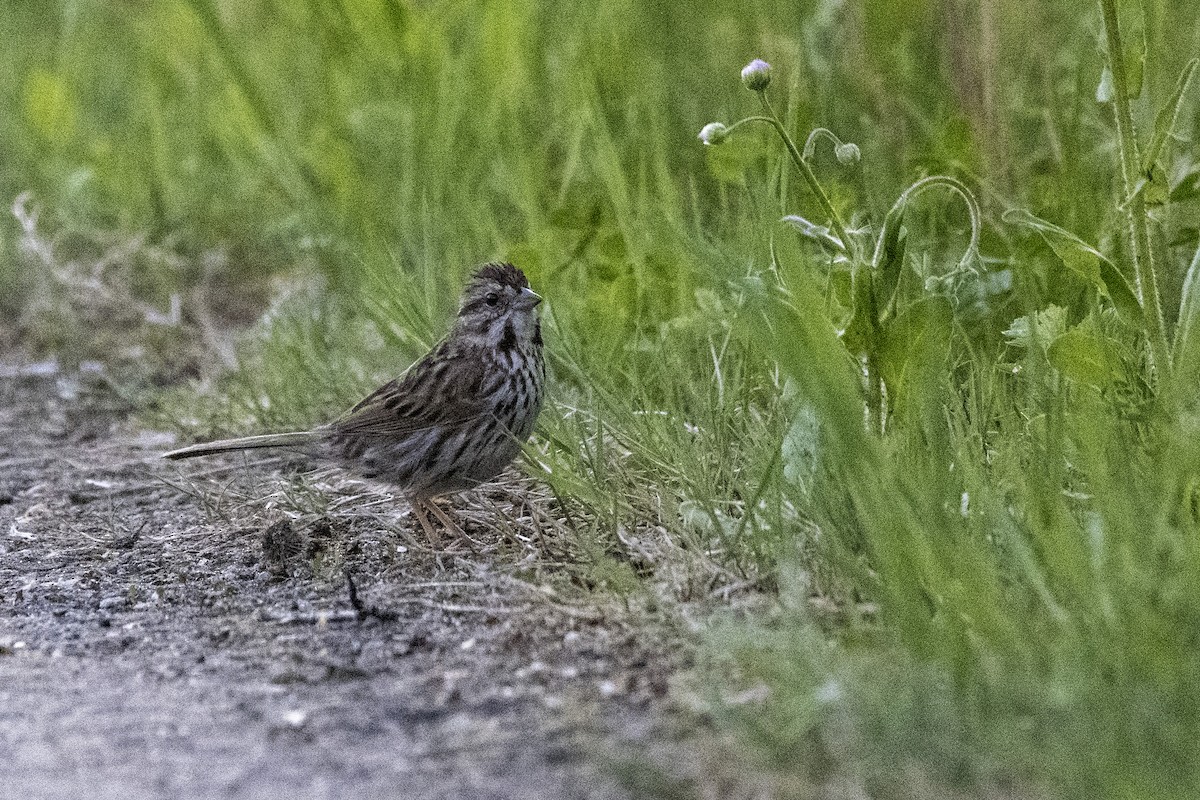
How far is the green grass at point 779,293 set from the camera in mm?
2342

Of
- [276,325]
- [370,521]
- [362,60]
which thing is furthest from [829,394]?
[362,60]

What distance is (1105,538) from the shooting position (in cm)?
249

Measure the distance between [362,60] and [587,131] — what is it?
1.16 m

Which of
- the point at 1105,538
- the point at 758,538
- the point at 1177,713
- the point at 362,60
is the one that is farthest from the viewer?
the point at 362,60

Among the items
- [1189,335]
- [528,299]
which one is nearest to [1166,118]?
[1189,335]

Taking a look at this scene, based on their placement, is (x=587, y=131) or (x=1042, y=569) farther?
(x=587, y=131)

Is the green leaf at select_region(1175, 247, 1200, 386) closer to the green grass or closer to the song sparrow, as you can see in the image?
the green grass

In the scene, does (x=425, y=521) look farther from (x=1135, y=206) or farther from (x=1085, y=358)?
(x=1135, y=206)

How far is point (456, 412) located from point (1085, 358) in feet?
5.16

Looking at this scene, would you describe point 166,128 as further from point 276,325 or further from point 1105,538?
point 1105,538

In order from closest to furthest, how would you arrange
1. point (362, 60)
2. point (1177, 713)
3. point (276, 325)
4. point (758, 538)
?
point (1177, 713) < point (758, 538) < point (276, 325) < point (362, 60)

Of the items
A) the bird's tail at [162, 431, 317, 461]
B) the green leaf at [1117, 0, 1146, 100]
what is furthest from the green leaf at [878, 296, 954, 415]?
the bird's tail at [162, 431, 317, 461]

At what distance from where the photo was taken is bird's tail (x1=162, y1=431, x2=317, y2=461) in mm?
4285

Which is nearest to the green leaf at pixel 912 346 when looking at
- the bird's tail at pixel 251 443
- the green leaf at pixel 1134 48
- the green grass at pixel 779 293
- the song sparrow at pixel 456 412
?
the green grass at pixel 779 293
